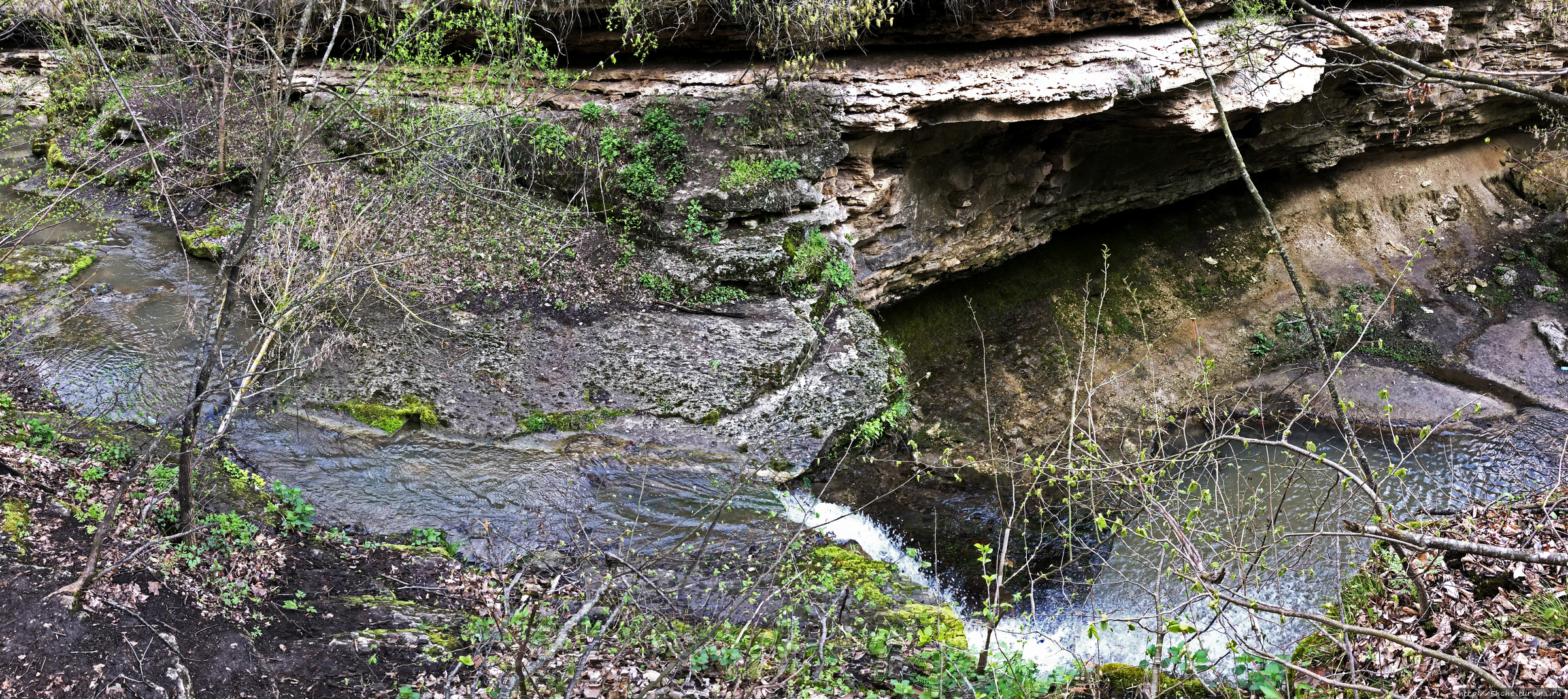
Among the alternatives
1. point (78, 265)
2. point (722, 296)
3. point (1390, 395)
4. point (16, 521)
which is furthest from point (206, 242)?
point (1390, 395)

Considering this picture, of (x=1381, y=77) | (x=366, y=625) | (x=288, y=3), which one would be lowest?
(x=366, y=625)

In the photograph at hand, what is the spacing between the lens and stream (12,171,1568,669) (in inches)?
242

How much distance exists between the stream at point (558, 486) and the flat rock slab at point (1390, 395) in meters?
0.96

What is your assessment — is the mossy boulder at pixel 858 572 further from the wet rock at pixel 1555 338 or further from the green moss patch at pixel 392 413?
the wet rock at pixel 1555 338

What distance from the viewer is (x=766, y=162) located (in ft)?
27.5

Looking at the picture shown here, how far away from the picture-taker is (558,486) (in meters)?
6.75

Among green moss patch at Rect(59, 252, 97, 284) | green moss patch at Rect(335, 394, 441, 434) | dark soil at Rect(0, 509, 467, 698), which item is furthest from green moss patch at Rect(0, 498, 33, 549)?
green moss patch at Rect(59, 252, 97, 284)

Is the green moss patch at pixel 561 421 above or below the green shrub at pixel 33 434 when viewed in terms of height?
below

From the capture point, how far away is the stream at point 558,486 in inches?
242

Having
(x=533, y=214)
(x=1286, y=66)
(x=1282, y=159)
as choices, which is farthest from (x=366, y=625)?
(x=1282, y=159)

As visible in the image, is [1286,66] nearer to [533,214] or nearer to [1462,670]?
[1462,670]

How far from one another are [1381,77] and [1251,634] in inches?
318

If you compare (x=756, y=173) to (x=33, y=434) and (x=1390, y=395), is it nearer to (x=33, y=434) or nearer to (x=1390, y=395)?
(x=33, y=434)

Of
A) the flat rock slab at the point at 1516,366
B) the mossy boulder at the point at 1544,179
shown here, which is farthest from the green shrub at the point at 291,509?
the mossy boulder at the point at 1544,179
